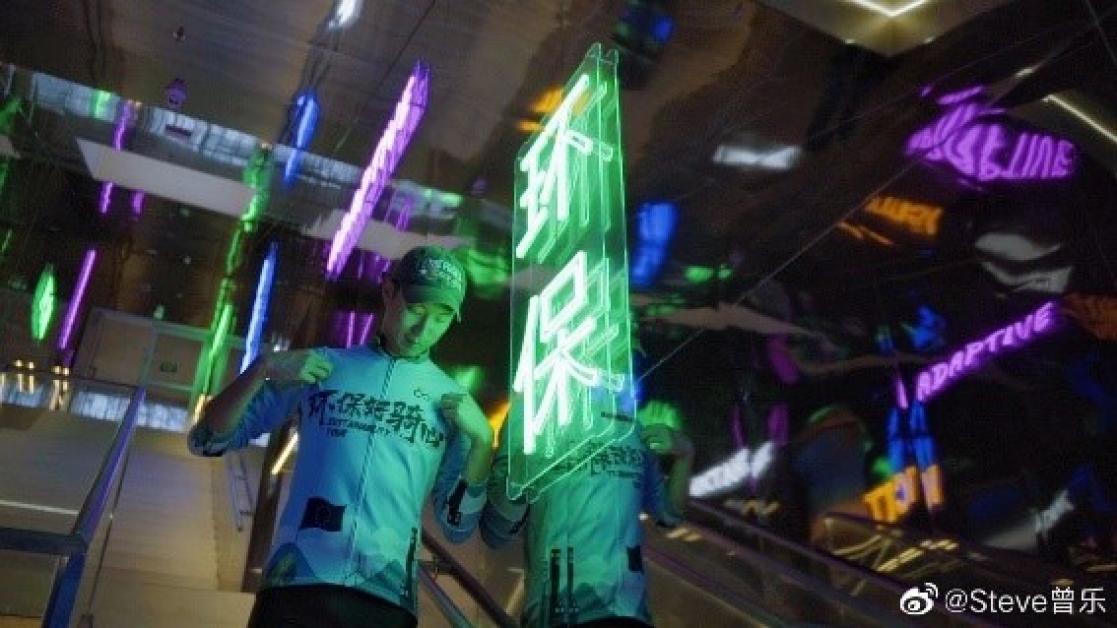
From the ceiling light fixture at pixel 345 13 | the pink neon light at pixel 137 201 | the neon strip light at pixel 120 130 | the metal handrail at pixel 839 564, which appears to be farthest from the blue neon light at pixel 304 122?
the metal handrail at pixel 839 564

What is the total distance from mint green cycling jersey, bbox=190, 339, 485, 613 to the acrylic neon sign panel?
0.90 feet

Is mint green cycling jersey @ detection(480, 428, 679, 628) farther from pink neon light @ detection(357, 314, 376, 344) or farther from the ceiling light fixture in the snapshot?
pink neon light @ detection(357, 314, 376, 344)

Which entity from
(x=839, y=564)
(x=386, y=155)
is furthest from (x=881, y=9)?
(x=386, y=155)

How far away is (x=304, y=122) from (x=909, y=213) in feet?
15.4

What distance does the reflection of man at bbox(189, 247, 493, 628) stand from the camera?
1.96 m

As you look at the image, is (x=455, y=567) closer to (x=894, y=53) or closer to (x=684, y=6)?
(x=684, y=6)

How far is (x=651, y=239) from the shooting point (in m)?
6.73

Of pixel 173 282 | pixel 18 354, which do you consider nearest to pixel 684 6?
pixel 173 282

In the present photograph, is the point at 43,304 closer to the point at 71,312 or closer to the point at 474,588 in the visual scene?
the point at 71,312

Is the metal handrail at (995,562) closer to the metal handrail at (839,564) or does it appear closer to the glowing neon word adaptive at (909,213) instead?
the metal handrail at (839,564)

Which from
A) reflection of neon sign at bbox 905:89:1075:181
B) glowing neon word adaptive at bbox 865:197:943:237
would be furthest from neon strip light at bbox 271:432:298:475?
glowing neon word adaptive at bbox 865:197:943:237

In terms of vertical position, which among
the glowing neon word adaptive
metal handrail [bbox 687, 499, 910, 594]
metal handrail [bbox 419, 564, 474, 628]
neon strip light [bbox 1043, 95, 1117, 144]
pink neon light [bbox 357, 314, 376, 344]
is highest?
neon strip light [bbox 1043, 95, 1117, 144]

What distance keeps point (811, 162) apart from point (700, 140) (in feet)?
2.52

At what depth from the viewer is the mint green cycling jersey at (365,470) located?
200 centimetres
